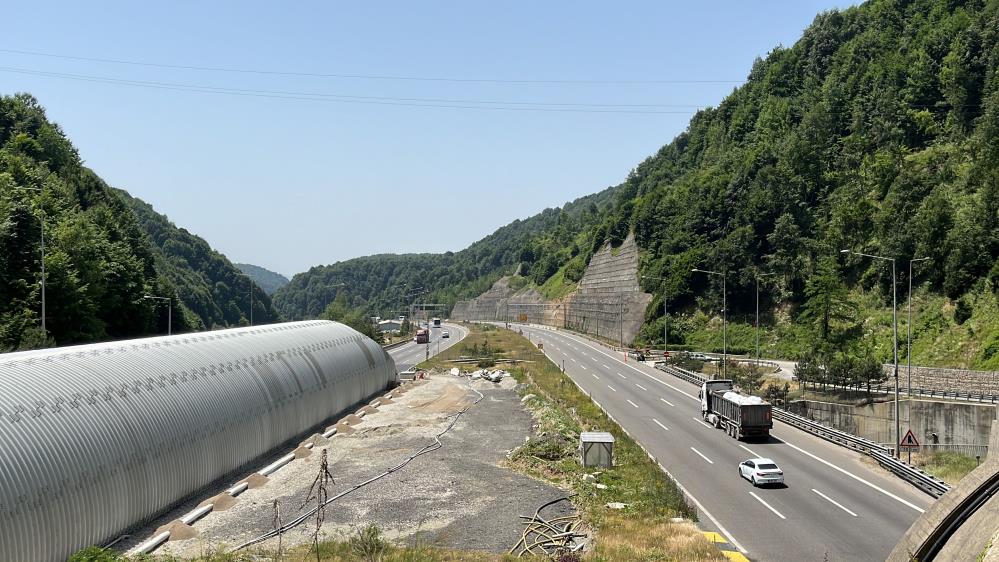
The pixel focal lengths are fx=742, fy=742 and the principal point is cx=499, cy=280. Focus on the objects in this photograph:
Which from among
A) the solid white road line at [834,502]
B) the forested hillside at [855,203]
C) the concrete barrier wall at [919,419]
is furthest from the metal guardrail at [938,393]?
the solid white road line at [834,502]

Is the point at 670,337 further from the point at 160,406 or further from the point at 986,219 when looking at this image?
the point at 160,406

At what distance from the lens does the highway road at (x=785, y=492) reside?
24750 millimetres

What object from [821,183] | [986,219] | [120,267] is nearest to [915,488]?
[986,219]

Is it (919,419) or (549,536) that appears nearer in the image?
(549,536)

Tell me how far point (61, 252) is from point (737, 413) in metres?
62.4

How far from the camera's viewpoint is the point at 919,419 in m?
54.3

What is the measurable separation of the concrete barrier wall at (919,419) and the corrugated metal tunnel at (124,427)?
42002 mm

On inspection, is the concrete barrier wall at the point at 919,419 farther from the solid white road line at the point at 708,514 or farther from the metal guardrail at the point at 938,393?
the solid white road line at the point at 708,514

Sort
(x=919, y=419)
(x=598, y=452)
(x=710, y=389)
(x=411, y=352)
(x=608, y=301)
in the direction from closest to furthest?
(x=598, y=452) → (x=710, y=389) → (x=919, y=419) → (x=411, y=352) → (x=608, y=301)

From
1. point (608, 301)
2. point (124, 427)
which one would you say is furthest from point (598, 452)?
point (608, 301)

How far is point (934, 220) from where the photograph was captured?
79.7 m

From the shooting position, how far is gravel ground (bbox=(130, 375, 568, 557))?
25.1 meters

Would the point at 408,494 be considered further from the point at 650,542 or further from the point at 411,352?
the point at 411,352

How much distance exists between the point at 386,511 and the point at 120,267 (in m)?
75.3
